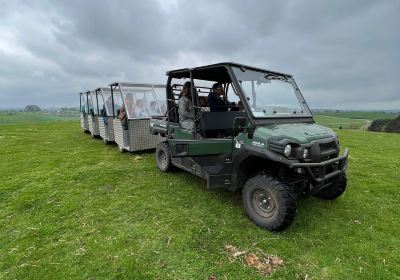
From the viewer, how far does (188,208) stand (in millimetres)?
4703

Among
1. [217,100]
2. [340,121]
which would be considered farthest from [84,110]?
[340,121]

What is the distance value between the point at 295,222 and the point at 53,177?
18.4 feet

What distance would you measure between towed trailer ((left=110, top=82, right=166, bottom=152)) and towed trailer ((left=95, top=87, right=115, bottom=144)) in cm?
44

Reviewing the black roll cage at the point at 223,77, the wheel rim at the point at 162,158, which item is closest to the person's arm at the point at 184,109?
the black roll cage at the point at 223,77

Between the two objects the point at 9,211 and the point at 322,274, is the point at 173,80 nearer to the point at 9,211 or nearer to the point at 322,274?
the point at 9,211

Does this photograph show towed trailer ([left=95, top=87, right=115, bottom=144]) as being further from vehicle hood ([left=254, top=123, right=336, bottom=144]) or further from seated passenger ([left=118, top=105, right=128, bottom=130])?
vehicle hood ([left=254, top=123, right=336, bottom=144])

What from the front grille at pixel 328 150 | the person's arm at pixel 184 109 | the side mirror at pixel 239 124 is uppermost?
the person's arm at pixel 184 109

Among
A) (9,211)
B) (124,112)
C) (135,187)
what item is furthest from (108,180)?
(124,112)

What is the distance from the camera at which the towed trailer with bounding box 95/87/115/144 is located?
10.1 meters

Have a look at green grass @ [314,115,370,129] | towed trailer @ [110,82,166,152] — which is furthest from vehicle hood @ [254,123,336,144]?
towed trailer @ [110,82,166,152]

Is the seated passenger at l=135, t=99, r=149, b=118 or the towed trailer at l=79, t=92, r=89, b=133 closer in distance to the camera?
the seated passenger at l=135, t=99, r=149, b=118

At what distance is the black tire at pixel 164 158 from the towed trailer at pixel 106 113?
12.4 feet

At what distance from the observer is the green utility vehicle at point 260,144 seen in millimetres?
3713

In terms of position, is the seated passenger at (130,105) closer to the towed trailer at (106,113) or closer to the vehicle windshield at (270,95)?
the towed trailer at (106,113)
